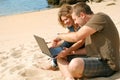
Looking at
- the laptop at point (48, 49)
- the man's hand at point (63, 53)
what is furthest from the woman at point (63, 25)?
the man's hand at point (63, 53)

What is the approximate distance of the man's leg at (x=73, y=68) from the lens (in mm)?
4520

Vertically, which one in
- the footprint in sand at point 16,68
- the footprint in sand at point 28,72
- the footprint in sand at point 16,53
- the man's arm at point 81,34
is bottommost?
the footprint in sand at point 16,53

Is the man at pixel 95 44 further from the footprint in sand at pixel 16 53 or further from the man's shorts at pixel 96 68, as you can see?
the footprint in sand at pixel 16 53

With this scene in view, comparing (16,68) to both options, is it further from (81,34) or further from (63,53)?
(81,34)

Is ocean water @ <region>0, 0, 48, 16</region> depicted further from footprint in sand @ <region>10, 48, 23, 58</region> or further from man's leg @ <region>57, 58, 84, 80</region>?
man's leg @ <region>57, 58, 84, 80</region>

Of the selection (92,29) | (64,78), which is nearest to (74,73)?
(64,78)

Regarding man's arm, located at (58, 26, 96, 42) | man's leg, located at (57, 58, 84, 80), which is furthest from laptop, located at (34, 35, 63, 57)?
man's arm, located at (58, 26, 96, 42)

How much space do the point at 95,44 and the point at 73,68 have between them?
0.45 m

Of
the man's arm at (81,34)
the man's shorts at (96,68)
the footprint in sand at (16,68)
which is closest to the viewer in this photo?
the man's arm at (81,34)

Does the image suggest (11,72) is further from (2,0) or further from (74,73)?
(2,0)

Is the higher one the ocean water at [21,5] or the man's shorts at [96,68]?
the man's shorts at [96,68]

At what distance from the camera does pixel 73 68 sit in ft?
15.0

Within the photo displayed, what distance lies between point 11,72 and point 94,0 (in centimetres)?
1263

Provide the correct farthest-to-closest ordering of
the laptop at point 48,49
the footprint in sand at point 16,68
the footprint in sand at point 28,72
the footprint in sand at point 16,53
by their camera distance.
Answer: the footprint in sand at point 16,53
the footprint in sand at point 16,68
the footprint in sand at point 28,72
the laptop at point 48,49
